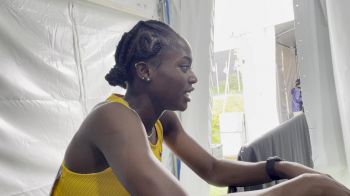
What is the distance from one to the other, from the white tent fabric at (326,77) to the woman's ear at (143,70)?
798mm

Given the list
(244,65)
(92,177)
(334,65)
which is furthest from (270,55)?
(92,177)

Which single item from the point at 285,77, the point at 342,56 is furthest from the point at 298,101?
the point at 285,77

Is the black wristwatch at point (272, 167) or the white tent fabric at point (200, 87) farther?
the white tent fabric at point (200, 87)

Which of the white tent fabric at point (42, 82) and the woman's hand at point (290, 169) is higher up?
the white tent fabric at point (42, 82)

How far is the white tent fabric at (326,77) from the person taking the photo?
1210 millimetres

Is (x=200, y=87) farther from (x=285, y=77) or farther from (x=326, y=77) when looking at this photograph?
(x=285, y=77)

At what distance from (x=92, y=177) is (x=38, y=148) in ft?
1.67

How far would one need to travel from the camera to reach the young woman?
602 mm

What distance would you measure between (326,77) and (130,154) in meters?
1.01

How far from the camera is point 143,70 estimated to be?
793 mm

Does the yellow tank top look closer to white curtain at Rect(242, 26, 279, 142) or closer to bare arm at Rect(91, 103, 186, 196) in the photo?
bare arm at Rect(91, 103, 186, 196)

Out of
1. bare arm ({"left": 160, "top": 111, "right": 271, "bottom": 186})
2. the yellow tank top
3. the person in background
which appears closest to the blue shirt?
the person in background

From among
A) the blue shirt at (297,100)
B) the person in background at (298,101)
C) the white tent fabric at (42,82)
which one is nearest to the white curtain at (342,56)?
the person in background at (298,101)

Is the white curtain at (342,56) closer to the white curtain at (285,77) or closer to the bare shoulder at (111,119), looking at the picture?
the bare shoulder at (111,119)
